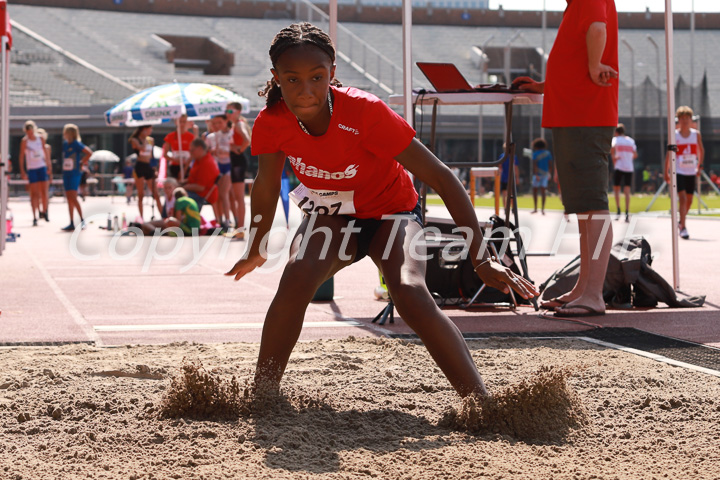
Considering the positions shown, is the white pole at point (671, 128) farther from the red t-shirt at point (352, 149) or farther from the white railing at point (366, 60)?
the white railing at point (366, 60)

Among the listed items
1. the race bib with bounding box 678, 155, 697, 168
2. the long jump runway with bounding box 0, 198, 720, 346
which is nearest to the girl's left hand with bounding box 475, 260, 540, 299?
the long jump runway with bounding box 0, 198, 720, 346

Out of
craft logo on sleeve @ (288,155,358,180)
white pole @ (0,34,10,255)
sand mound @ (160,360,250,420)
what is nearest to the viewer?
sand mound @ (160,360,250,420)

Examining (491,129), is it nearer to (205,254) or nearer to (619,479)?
(205,254)

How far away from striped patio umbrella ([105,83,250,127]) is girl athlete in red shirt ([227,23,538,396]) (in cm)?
1325

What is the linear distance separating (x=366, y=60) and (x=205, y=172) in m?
42.2

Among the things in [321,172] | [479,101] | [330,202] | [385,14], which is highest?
[385,14]

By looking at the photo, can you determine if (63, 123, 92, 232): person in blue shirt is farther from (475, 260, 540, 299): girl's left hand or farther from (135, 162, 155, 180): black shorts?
(475, 260, 540, 299): girl's left hand

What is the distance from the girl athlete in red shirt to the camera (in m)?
3.63

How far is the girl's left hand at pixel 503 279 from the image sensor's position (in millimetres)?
3475

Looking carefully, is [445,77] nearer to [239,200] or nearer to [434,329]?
[434,329]

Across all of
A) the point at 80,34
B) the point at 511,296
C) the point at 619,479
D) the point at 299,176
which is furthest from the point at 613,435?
the point at 80,34

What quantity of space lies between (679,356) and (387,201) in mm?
2034

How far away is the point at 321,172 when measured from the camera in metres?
4.03

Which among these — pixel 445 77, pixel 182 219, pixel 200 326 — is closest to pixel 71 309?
pixel 200 326
